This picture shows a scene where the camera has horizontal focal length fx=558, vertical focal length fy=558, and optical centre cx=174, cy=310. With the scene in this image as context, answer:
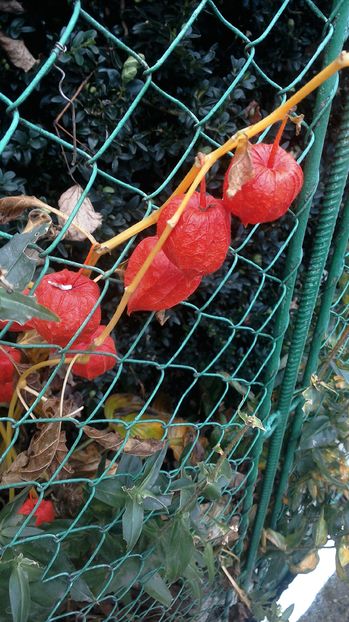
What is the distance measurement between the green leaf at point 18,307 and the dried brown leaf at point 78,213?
0.75ft

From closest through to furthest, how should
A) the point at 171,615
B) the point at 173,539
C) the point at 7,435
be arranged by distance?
the point at 7,435
the point at 173,539
the point at 171,615

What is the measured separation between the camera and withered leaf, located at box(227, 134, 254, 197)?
620mm

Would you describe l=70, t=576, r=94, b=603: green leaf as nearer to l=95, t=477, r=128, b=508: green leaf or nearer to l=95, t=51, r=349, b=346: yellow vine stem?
l=95, t=477, r=128, b=508: green leaf

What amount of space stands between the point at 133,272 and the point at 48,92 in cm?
40

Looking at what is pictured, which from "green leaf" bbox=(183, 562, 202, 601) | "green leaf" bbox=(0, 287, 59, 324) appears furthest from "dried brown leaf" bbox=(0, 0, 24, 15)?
"green leaf" bbox=(183, 562, 202, 601)

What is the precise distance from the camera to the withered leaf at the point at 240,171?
0.62 m

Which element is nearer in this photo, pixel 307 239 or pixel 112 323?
pixel 112 323

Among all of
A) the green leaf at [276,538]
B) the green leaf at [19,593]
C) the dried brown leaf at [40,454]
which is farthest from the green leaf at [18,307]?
the green leaf at [276,538]

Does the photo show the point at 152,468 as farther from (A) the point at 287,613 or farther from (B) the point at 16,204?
(A) the point at 287,613

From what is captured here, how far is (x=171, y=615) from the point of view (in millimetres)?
1376

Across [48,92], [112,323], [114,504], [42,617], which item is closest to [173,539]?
[114,504]

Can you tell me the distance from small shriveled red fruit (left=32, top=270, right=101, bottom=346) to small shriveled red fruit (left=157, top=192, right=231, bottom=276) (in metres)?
0.12

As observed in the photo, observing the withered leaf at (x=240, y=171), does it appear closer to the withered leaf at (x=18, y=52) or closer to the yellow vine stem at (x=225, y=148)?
the yellow vine stem at (x=225, y=148)

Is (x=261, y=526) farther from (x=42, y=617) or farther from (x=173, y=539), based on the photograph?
(x=42, y=617)
